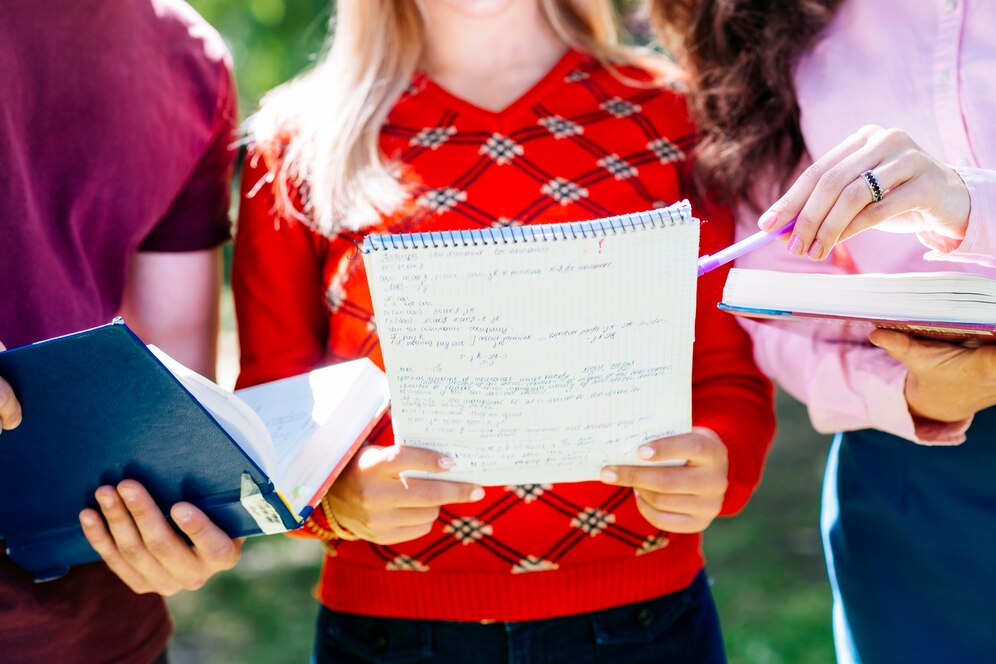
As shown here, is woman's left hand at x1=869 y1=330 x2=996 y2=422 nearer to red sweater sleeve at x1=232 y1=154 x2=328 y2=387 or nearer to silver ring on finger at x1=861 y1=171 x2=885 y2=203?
silver ring on finger at x1=861 y1=171 x2=885 y2=203

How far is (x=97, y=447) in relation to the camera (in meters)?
1.29

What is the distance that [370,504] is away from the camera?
53.9 inches

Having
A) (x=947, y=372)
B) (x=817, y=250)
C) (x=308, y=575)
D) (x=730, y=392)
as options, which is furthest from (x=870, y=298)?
(x=308, y=575)

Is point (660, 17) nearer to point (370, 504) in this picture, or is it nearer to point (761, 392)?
point (761, 392)

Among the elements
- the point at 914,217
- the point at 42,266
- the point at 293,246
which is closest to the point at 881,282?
the point at 914,217

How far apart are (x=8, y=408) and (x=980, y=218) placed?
110 cm

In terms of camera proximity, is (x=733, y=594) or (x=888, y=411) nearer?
(x=888, y=411)

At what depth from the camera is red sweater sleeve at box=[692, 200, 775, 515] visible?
1.55 meters

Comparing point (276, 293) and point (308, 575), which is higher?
point (276, 293)

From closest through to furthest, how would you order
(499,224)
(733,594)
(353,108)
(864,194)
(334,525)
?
(864,194)
(334,525)
(499,224)
(353,108)
(733,594)

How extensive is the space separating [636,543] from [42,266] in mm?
910

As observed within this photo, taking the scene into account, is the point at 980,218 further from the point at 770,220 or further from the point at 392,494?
the point at 392,494

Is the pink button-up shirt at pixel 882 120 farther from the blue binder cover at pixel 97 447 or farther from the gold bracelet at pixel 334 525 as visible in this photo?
the blue binder cover at pixel 97 447

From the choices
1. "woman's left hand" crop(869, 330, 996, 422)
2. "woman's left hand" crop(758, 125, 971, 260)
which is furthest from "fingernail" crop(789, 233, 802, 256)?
"woman's left hand" crop(869, 330, 996, 422)
